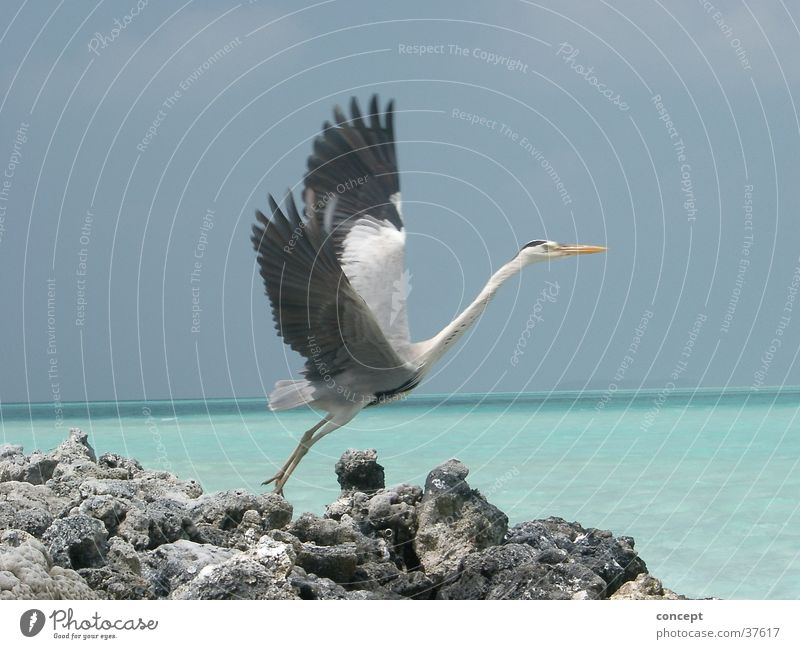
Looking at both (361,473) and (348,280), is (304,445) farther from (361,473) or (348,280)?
(348,280)

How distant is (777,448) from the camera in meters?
26.2

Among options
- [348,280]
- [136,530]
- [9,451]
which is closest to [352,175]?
[348,280]

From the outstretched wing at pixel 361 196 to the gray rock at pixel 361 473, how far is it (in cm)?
122

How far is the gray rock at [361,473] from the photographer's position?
765 centimetres

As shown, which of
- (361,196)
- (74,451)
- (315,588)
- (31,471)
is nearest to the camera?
(315,588)

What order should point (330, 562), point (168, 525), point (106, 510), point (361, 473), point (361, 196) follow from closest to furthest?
point (330, 562)
point (168, 525)
point (106, 510)
point (361, 473)
point (361, 196)

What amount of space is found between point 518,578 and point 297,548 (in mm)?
1217

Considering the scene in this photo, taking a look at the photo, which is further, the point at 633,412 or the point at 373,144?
the point at 633,412

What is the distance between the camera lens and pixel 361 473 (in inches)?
302

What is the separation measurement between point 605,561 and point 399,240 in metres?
2.92

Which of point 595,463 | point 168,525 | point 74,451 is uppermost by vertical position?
point 74,451

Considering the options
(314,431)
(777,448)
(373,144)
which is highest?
(373,144)
